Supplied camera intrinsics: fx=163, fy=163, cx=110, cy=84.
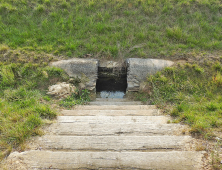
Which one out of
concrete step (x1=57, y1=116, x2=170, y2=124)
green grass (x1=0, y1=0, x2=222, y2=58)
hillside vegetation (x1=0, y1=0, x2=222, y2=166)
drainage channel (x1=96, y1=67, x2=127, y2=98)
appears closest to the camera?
concrete step (x1=57, y1=116, x2=170, y2=124)

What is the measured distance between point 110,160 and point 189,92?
402 centimetres

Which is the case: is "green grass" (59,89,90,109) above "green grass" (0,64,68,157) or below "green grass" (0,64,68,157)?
below

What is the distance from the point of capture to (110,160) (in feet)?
6.98

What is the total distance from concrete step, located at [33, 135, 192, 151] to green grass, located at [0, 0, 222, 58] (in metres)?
4.54

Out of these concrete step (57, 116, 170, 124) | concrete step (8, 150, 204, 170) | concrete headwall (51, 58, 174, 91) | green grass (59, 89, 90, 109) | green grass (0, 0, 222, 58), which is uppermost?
green grass (0, 0, 222, 58)

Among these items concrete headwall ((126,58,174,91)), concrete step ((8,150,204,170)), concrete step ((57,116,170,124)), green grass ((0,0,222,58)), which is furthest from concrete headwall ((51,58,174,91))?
concrete step ((8,150,204,170))

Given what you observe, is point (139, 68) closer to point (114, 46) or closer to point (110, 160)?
point (114, 46)

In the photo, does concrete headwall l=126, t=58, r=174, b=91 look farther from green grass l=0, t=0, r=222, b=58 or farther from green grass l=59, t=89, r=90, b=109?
green grass l=59, t=89, r=90, b=109

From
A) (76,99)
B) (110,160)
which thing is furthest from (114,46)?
(110,160)

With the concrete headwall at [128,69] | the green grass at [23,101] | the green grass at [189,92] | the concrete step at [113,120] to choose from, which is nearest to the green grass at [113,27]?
the concrete headwall at [128,69]

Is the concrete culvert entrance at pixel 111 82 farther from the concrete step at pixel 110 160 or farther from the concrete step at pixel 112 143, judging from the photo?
the concrete step at pixel 110 160

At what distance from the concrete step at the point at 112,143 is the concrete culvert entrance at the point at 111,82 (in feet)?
12.4

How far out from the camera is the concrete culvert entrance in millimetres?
6429

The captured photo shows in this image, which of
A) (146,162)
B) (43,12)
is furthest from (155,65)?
(43,12)
